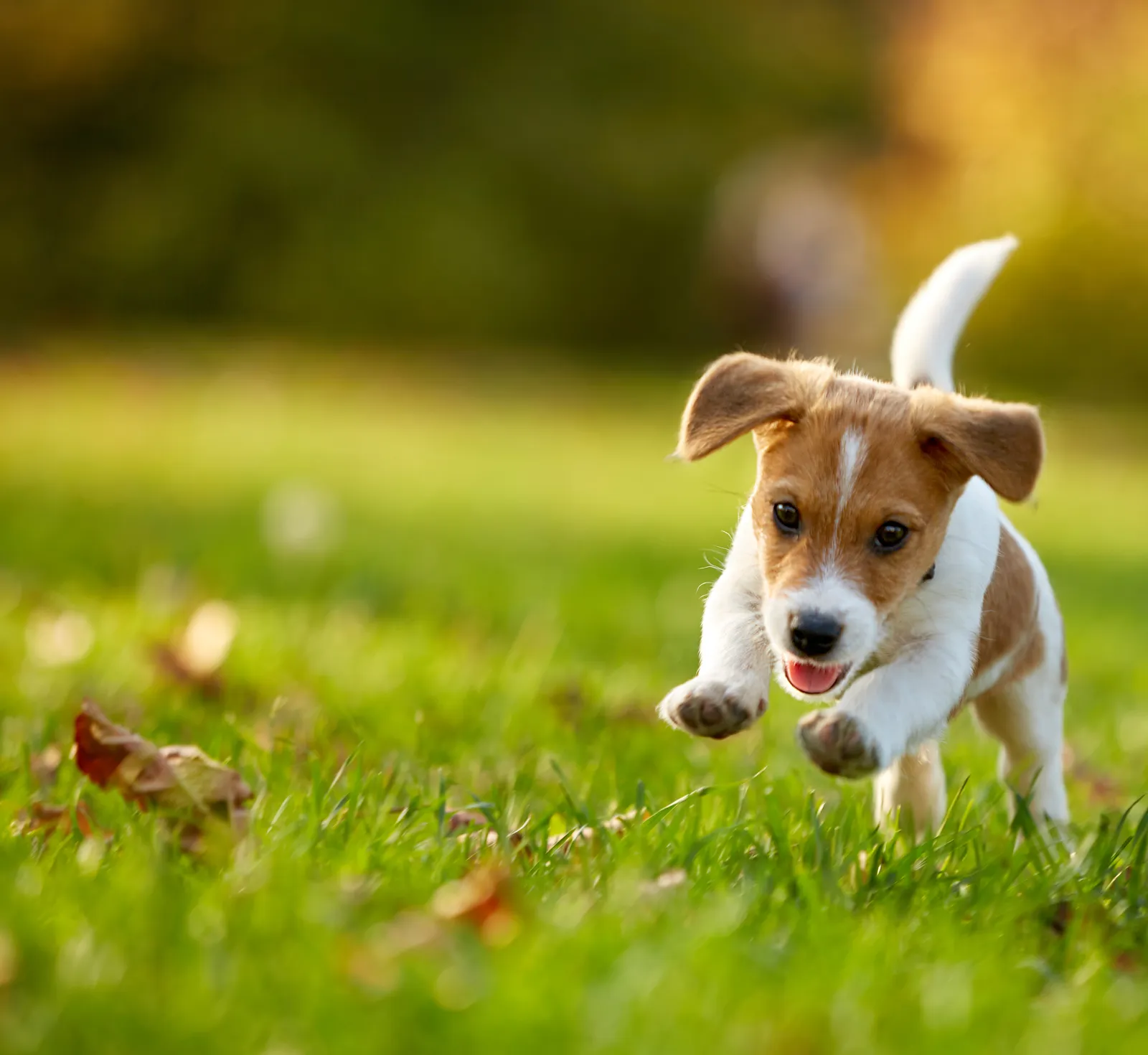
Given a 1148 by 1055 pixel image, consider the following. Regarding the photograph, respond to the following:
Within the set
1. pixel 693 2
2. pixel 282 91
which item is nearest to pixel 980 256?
pixel 282 91

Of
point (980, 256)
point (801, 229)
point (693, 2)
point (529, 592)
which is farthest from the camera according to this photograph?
point (693, 2)

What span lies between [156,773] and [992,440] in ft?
Answer: 5.14

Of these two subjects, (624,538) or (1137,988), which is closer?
(1137,988)

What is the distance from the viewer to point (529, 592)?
5965 millimetres

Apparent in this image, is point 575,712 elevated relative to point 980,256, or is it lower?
lower

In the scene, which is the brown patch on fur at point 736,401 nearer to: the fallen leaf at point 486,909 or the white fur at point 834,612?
the white fur at point 834,612

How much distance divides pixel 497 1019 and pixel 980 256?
2296 millimetres

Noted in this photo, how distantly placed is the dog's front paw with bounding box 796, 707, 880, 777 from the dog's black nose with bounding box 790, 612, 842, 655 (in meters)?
0.14

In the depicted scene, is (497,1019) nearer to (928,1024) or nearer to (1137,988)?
(928,1024)

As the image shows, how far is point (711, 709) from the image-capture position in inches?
103

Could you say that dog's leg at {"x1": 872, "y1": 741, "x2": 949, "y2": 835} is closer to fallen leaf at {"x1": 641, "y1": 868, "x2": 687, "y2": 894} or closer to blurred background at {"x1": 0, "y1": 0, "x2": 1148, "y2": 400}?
fallen leaf at {"x1": 641, "y1": 868, "x2": 687, "y2": 894}

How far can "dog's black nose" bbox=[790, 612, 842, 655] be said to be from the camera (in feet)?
8.54

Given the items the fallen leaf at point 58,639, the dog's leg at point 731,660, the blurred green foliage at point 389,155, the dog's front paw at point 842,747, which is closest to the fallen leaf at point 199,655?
the fallen leaf at point 58,639

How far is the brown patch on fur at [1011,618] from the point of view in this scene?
3.05m
